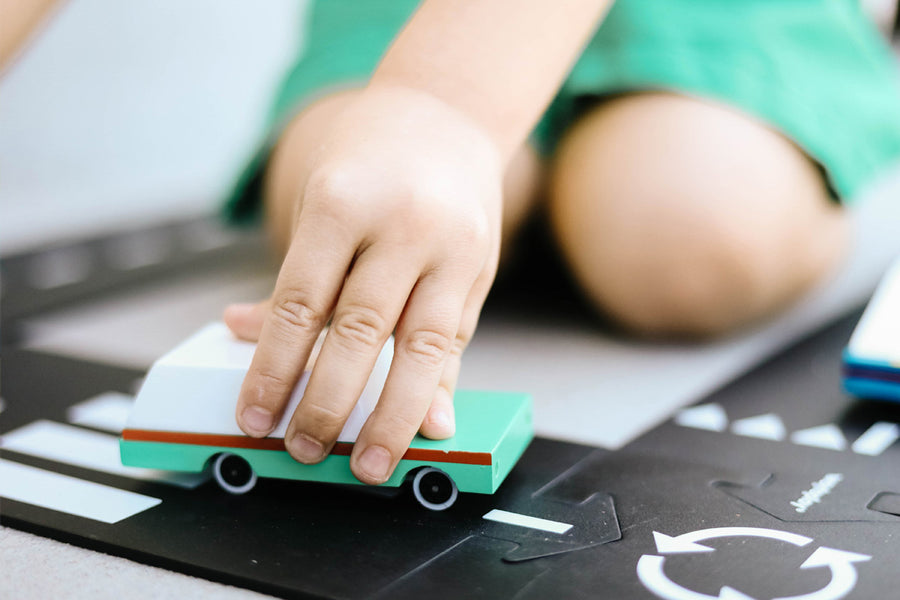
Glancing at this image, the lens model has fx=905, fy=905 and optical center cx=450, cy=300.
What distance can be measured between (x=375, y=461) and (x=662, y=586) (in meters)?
0.16

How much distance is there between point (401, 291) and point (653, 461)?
233mm

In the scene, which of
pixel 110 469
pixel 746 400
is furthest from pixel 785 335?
pixel 110 469

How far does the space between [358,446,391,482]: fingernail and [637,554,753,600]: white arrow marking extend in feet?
0.47

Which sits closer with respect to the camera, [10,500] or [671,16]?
[10,500]

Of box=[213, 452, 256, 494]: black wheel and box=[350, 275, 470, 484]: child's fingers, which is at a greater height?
box=[350, 275, 470, 484]: child's fingers

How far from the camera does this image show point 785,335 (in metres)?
0.89

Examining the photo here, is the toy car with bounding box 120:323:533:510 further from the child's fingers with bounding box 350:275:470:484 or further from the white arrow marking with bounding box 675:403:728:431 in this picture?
the white arrow marking with bounding box 675:403:728:431

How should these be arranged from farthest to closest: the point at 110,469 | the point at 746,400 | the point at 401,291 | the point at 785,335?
1. the point at 785,335
2. the point at 746,400
3. the point at 110,469
4. the point at 401,291

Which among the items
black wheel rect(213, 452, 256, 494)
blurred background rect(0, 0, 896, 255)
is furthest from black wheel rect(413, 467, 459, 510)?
blurred background rect(0, 0, 896, 255)

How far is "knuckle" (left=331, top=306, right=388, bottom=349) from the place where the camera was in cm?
47

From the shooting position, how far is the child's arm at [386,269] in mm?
473

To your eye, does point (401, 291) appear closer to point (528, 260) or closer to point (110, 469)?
point (110, 469)

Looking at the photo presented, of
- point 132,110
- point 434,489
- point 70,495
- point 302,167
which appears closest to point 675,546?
point 434,489

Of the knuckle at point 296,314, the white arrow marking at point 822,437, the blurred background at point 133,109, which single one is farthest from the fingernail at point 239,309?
the blurred background at point 133,109
